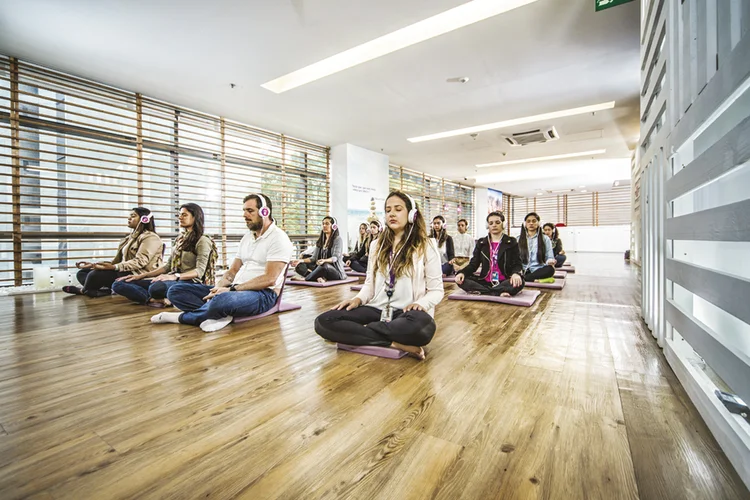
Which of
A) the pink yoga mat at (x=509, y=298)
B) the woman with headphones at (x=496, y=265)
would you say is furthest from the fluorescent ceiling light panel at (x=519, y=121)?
the pink yoga mat at (x=509, y=298)

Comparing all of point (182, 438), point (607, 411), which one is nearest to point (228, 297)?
point (182, 438)

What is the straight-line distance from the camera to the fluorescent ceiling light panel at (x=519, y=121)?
6227 mm

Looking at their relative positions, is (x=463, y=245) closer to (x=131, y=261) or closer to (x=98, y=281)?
(x=131, y=261)

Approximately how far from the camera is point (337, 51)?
4.31 meters

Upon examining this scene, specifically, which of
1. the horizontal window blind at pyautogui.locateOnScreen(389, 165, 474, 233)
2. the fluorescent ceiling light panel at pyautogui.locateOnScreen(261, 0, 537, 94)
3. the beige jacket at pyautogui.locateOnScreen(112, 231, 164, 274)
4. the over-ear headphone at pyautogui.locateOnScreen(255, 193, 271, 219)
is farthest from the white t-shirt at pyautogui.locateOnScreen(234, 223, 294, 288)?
the horizontal window blind at pyautogui.locateOnScreen(389, 165, 474, 233)

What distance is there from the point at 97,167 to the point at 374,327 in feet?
16.5

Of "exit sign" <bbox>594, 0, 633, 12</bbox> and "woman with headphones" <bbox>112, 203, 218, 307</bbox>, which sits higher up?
"exit sign" <bbox>594, 0, 633, 12</bbox>

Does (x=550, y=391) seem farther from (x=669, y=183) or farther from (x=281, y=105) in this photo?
(x=281, y=105)

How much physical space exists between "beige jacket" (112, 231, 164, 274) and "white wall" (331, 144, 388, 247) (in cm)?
465

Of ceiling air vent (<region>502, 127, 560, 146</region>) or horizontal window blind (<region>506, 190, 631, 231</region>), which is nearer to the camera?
ceiling air vent (<region>502, 127, 560, 146</region>)

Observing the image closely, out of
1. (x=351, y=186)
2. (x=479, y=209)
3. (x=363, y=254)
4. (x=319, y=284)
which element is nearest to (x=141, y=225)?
(x=319, y=284)

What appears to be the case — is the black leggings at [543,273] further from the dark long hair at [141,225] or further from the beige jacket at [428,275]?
the dark long hair at [141,225]

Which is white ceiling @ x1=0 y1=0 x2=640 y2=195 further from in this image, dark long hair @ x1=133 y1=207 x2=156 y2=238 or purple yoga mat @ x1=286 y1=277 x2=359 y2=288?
purple yoga mat @ x1=286 y1=277 x2=359 y2=288

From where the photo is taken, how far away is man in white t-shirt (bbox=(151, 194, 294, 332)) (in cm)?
289
